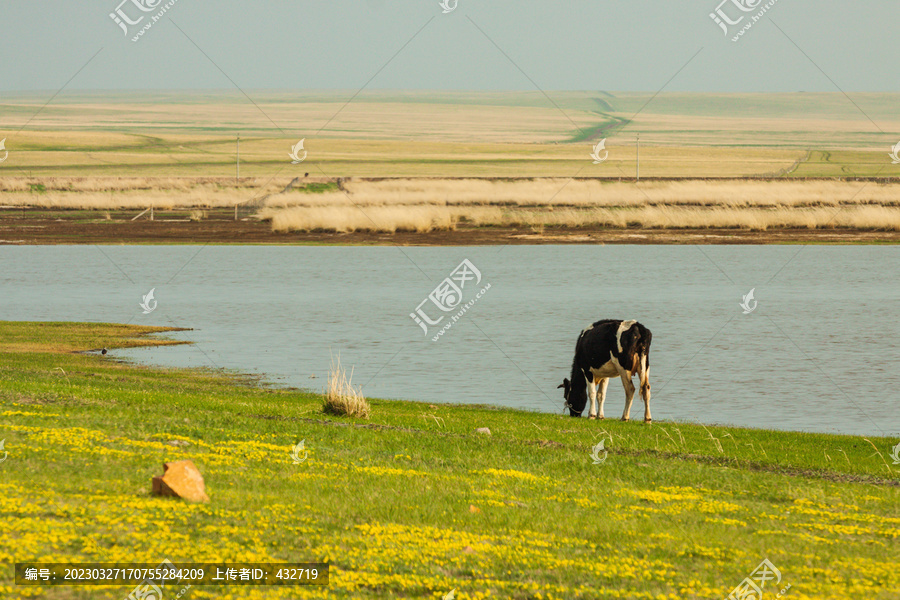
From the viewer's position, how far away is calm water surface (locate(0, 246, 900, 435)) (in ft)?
81.7

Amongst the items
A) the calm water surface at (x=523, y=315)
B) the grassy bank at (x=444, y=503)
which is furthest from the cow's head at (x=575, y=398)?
the grassy bank at (x=444, y=503)

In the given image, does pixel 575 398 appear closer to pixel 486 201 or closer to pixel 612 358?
pixel 612 358

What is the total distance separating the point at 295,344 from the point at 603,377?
12.8 meters

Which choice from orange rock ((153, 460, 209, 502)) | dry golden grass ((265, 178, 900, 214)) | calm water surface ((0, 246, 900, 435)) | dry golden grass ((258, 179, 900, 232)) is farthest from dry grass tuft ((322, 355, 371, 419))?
dry golden grass ((265, 178, 900, 214))

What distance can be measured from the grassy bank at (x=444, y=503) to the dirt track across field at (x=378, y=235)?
1746 inches

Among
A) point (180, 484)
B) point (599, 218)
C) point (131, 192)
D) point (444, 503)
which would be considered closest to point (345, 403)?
point (444, 503)

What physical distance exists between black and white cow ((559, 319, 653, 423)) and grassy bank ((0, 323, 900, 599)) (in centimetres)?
215

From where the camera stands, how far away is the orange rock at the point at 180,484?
9.95 m

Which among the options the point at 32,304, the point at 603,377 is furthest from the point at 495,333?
the point at 32,304

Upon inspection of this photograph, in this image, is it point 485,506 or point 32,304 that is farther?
point 32,304

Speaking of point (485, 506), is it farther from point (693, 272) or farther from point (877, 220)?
point (877, 220)

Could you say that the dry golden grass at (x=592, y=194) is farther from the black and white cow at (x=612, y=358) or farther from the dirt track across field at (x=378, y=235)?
the black and white cow at (x=612, y=358)

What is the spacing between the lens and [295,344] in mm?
31375

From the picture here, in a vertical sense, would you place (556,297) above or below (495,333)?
above
